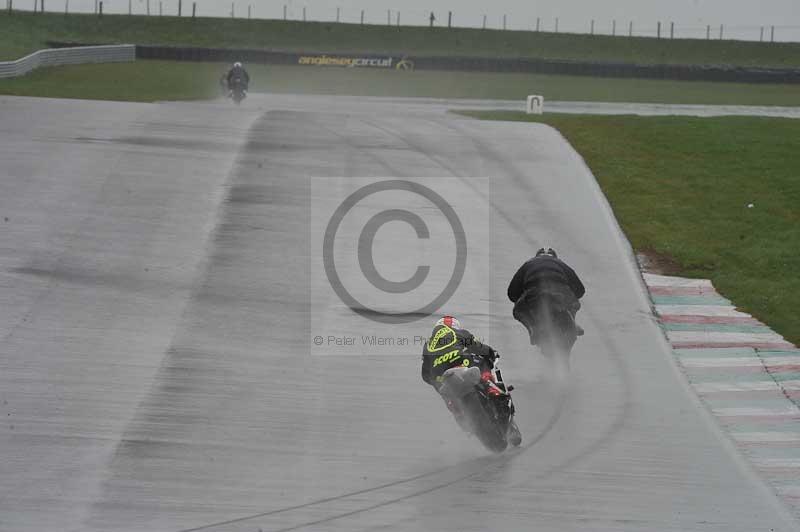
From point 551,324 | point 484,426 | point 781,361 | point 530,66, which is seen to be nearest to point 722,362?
point 781,361

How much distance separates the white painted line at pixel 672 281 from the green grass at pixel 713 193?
Answer: 29 centimetres

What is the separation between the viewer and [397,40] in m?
73.1

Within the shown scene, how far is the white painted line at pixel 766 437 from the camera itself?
13062mm

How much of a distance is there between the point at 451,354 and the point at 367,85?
42649mm

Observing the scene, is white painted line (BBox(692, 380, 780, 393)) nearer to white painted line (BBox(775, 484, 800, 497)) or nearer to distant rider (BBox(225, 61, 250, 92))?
white painted line (BBox(775, 484, 800, 497))

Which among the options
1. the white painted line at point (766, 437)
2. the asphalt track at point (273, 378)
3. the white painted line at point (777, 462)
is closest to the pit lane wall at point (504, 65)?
the asphalt track at point (273, 378)

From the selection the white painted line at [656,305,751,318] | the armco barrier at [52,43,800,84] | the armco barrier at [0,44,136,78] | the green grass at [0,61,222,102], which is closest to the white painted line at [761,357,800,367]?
the white painted line at [656,305,751,318]

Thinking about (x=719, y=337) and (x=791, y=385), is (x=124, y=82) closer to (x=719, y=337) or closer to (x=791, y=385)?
(x=719, y=337)

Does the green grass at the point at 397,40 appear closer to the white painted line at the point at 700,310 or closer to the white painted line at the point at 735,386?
the white painted line at the point at 700,310

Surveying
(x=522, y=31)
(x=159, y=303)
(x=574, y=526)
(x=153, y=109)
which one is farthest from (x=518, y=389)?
(x=522, y=31)

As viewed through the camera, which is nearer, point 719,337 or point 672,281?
point 719,337

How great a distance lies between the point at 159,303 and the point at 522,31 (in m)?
61.9

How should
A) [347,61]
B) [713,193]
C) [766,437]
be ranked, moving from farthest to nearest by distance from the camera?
[347,61]
[713,193]
[766,437]

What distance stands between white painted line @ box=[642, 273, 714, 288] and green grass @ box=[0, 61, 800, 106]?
81.1 ft
